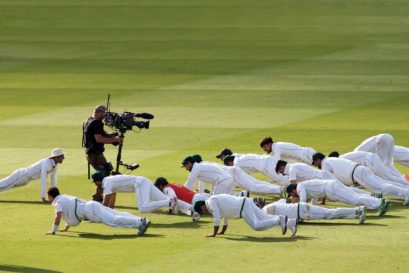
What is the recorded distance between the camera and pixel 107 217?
2441cm

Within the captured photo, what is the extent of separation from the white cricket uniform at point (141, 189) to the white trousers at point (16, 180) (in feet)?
9.86

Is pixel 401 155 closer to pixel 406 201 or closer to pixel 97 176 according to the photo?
pixel 406 201

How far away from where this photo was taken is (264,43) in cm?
5856

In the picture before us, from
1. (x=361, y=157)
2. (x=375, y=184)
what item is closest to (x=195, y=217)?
(x=375, y=184)

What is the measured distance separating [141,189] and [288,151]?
5.11m

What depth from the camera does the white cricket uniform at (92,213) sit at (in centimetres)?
2439

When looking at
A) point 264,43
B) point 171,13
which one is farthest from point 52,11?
point 264,43

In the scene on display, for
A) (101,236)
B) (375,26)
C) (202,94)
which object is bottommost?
(101,236)

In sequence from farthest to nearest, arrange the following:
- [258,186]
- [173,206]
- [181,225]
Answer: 1. [258,186]
2. [173,206]
3. [181,225]

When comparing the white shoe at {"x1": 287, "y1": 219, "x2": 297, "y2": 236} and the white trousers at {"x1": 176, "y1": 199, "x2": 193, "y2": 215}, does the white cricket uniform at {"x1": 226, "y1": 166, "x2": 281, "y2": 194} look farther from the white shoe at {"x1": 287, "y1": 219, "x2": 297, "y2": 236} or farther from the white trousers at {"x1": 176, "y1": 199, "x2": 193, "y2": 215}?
the white shoe at {"x1": 287, "y1": 219, "x2": 297, "y2": 236}

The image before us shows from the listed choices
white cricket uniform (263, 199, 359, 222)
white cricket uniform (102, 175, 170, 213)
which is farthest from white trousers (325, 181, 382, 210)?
white cricket uniform (102, 175, 170, 213)

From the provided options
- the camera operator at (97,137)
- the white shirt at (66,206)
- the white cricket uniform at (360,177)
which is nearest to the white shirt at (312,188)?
the white cricket uniform at (360,177)

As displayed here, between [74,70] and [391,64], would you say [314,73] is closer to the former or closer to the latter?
[391,64]

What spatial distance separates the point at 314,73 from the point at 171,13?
59.6 ft
